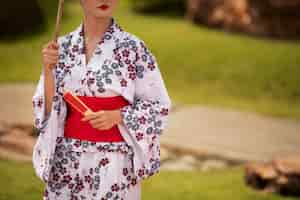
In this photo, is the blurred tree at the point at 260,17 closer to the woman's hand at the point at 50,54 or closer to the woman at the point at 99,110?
the woman at the point at 99,110

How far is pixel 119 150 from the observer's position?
8.89 ft

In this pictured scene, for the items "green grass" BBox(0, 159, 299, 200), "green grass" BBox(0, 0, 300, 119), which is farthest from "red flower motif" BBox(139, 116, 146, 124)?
"green grass" BBox(0, 0, 300, 119)

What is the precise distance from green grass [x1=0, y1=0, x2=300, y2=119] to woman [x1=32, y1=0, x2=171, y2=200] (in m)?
4.56

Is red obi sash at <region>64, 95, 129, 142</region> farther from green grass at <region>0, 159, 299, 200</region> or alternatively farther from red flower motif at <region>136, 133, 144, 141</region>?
green grass at <region>0, 159, 299, 200</region>

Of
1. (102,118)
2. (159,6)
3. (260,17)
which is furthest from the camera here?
(159,6)

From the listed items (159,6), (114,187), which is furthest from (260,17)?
(114,187)

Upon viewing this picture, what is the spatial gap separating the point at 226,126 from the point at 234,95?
4.04 feet

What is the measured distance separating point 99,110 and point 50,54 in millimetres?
267

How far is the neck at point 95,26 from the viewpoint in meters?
2.71

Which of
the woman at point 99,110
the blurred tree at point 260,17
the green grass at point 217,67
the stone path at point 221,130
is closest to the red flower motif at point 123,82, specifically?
the woman at point 99,110

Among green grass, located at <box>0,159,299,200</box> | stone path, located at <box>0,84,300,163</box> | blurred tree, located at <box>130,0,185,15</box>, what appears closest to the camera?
green grass, located at <box>0,159,299,200</box>

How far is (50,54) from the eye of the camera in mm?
2617

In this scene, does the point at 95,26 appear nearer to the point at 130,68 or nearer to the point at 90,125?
the point at 130,68

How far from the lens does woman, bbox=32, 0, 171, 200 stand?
267 cm
